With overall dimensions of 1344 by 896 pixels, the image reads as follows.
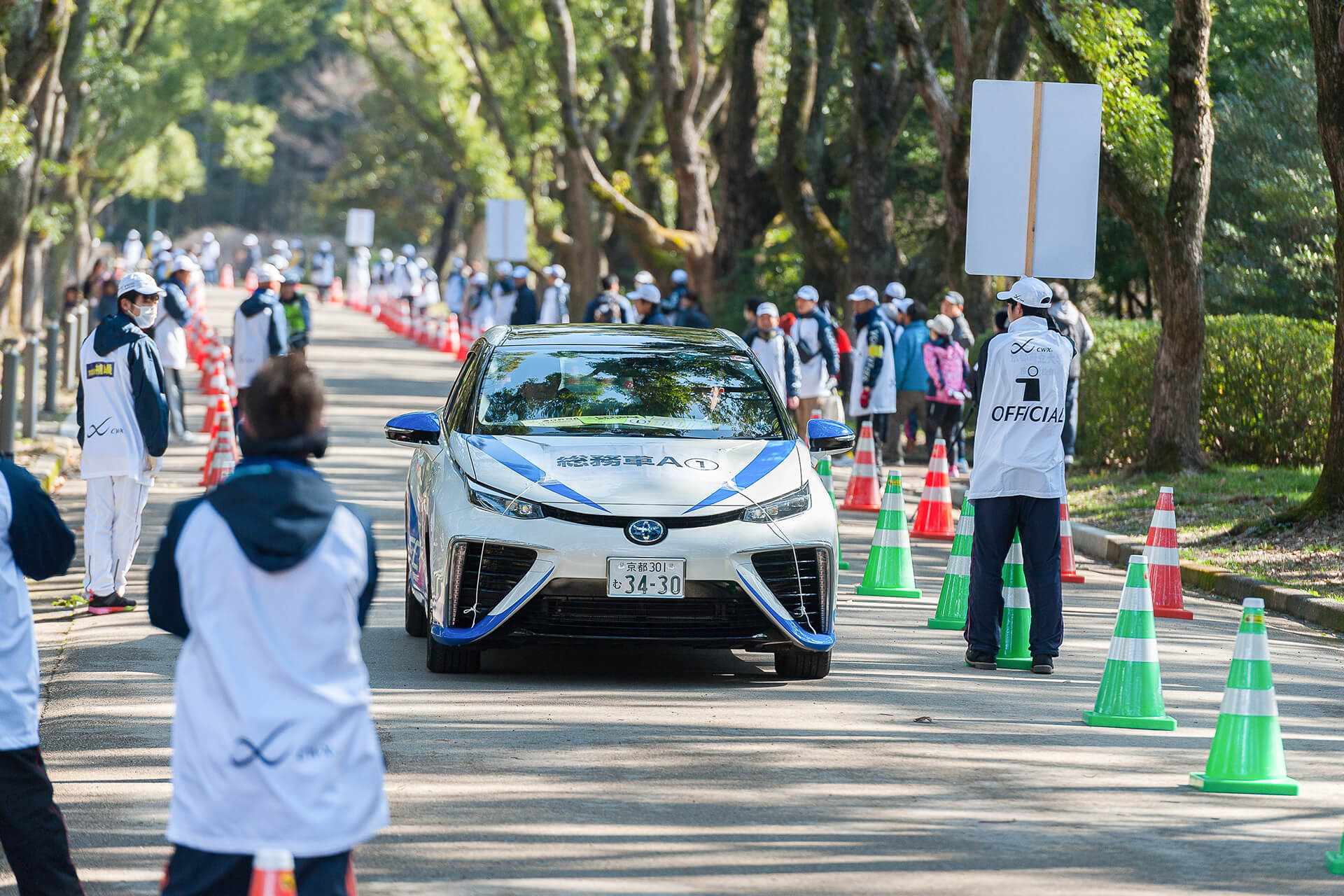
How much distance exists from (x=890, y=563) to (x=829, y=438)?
9.61ft

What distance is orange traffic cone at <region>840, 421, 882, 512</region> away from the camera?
693 inches

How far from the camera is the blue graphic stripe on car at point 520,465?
338 inches

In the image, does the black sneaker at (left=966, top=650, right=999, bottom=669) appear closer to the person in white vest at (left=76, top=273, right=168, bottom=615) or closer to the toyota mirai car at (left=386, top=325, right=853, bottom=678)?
the toyota mirai car at (left=386, top=325, right=853, bottom=678)

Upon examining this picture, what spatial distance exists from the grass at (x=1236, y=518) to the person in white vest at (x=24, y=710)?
9.70 m

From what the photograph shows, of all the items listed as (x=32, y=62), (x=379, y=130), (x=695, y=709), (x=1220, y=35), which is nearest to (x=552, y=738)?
(x=695, y=709)

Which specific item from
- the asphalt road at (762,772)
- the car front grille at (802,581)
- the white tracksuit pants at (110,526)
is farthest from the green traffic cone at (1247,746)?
the white tracksuit pants at (110,526)

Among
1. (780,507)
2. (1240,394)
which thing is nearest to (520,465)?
(780,507)

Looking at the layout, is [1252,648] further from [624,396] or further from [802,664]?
[624,396]

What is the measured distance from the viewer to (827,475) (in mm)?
14883

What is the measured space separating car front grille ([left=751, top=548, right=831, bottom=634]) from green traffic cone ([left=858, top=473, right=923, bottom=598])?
3.48 meters

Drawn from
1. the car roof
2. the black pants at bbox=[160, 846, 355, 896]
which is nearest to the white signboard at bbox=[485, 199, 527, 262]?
the car roof

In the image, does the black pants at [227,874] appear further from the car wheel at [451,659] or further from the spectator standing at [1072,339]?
the spectator standing at [1072,339]

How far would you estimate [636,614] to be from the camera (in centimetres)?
858

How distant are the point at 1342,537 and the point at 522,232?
89.3 feet
